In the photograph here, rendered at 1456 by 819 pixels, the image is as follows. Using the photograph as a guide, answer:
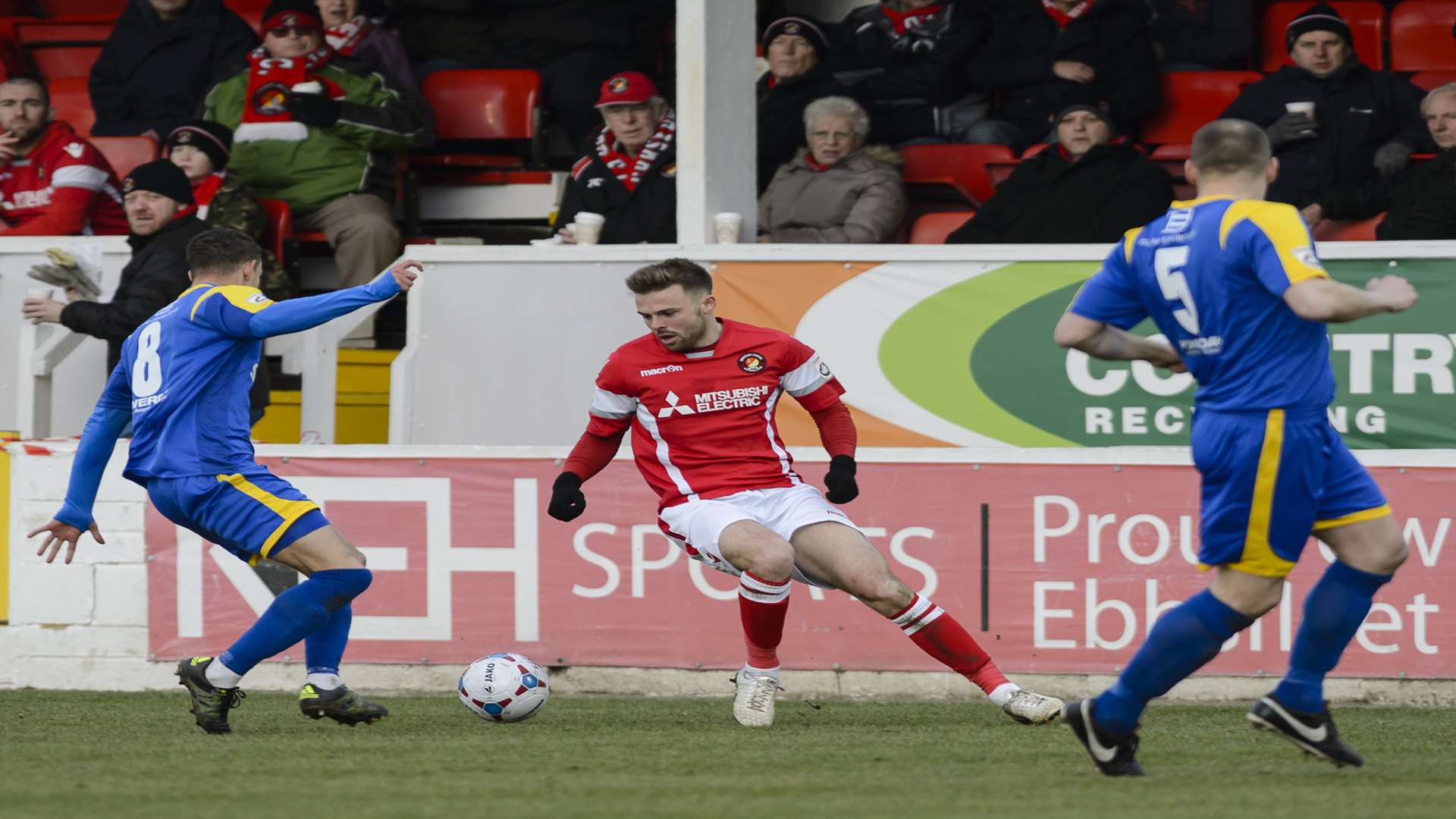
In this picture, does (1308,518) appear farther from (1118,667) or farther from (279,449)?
(279,449)

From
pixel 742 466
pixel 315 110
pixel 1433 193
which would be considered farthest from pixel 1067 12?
pixel 742 466

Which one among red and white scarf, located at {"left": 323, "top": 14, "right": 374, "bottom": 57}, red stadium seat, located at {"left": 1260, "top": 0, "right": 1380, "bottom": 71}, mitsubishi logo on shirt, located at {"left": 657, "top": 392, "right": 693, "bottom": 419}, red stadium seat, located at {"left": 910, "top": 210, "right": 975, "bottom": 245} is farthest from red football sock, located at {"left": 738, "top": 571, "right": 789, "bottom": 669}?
red stadium seat, located at {"left": 1260, "top": 0, "right": 1380, "bottom": 71}

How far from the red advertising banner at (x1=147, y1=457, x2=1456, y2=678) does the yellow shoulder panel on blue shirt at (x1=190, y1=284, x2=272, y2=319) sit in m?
1.77

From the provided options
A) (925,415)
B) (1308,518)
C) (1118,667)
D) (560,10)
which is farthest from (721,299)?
(1308,518)

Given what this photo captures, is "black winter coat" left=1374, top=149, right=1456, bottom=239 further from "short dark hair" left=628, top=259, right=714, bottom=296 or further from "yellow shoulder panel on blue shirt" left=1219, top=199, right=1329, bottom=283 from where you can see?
"yellow shoulder panel on blue shirt" left=1219, top=199, right=1329, bottom=283

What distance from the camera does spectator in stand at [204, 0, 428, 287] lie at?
32.6 ft

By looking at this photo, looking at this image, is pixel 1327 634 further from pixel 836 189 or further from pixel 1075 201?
pixel 836 189

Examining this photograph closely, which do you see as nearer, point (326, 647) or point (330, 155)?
point (326, 647)

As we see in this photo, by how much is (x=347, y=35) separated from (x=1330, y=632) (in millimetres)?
7388

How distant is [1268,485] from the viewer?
4.58m

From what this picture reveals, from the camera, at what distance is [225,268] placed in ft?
20.1

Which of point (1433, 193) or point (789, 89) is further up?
point (789, 89)

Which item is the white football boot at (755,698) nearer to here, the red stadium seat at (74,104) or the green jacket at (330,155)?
the green jacket at (330,155)

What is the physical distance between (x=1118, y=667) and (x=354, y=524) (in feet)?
10.3
